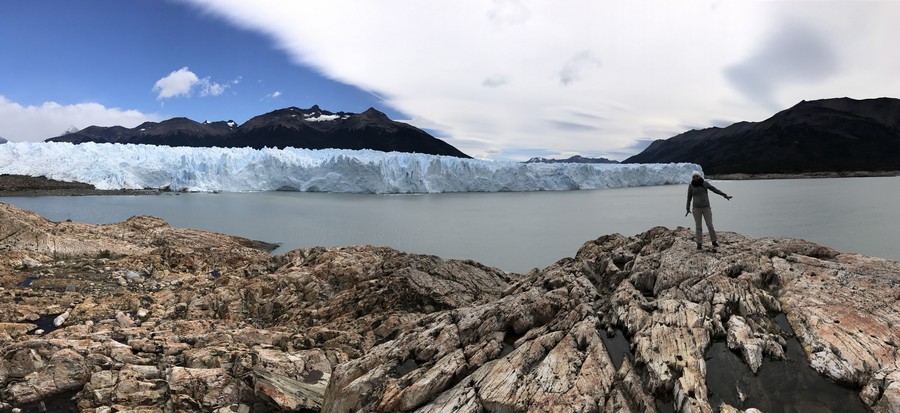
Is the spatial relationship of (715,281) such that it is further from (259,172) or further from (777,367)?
(259,172)

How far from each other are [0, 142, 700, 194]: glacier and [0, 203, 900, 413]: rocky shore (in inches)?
1429

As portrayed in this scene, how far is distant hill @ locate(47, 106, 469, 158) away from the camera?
121875 millimetres

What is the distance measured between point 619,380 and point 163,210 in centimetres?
3487

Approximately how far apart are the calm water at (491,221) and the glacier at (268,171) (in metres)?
8.41

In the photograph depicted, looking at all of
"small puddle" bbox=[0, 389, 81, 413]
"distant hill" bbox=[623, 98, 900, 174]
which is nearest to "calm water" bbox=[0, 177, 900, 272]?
"small puddle" bbox=[0, 389, 81, 413]

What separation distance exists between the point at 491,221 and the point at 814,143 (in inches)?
5152

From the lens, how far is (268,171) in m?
48.6

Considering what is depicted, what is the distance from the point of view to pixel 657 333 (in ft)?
15.8

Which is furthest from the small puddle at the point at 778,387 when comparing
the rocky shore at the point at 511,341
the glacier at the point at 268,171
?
the glacier at the point at 268,171

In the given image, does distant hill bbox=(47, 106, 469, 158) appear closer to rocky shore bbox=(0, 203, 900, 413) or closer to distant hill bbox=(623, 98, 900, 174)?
distant hill bbox=(623, 98, 900, 174)

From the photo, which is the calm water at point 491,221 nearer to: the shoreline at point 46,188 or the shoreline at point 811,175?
the shoreline at point 46,188

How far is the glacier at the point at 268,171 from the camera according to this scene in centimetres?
4625

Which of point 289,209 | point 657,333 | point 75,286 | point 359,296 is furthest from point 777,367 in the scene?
point 289,209

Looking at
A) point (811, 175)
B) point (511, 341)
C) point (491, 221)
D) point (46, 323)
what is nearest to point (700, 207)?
point (511, 341)
